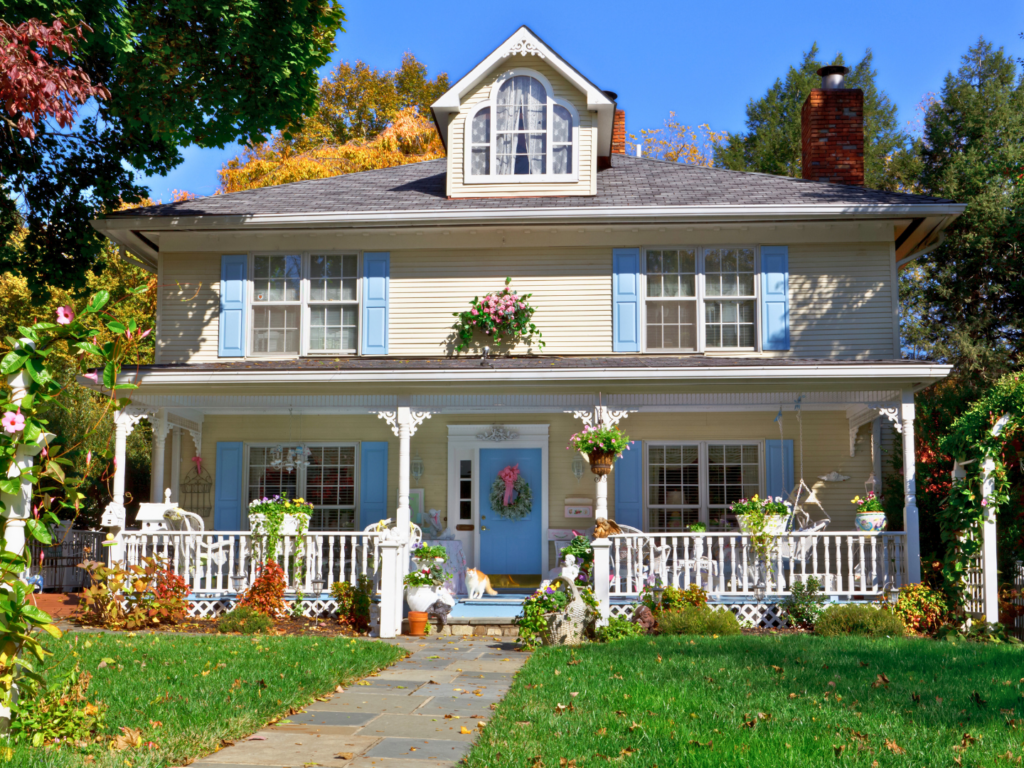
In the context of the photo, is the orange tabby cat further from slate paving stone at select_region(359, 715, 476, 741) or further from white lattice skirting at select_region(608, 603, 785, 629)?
slate paving stone at select_region(359, 715, 476, 741)

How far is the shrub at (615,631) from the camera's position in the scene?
1004cm

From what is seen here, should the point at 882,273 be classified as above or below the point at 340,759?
above

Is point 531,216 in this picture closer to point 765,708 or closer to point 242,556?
point 242,556

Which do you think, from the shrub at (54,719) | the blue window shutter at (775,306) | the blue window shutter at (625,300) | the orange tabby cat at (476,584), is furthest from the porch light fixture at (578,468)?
the shrub at (54,719)

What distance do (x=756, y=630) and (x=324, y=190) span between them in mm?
9781

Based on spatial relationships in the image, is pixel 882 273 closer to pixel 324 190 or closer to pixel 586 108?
pixel 586 108

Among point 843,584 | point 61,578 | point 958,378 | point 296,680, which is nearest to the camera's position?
point 296,680

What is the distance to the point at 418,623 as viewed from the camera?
37.0 ft

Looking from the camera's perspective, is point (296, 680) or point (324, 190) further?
point (324, 190)

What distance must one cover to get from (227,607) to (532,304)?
20.1 ft

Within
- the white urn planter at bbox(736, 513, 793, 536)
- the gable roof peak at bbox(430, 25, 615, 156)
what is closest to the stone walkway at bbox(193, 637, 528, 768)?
the white urn planter at bbox(736, 513, 793, 536)

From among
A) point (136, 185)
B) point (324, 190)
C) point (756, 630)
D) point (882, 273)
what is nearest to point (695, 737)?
point (756, 630)

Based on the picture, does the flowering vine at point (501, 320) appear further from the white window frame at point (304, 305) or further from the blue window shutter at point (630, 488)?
the blue window shutter at point (630, 488)

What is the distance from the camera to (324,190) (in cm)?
1540
